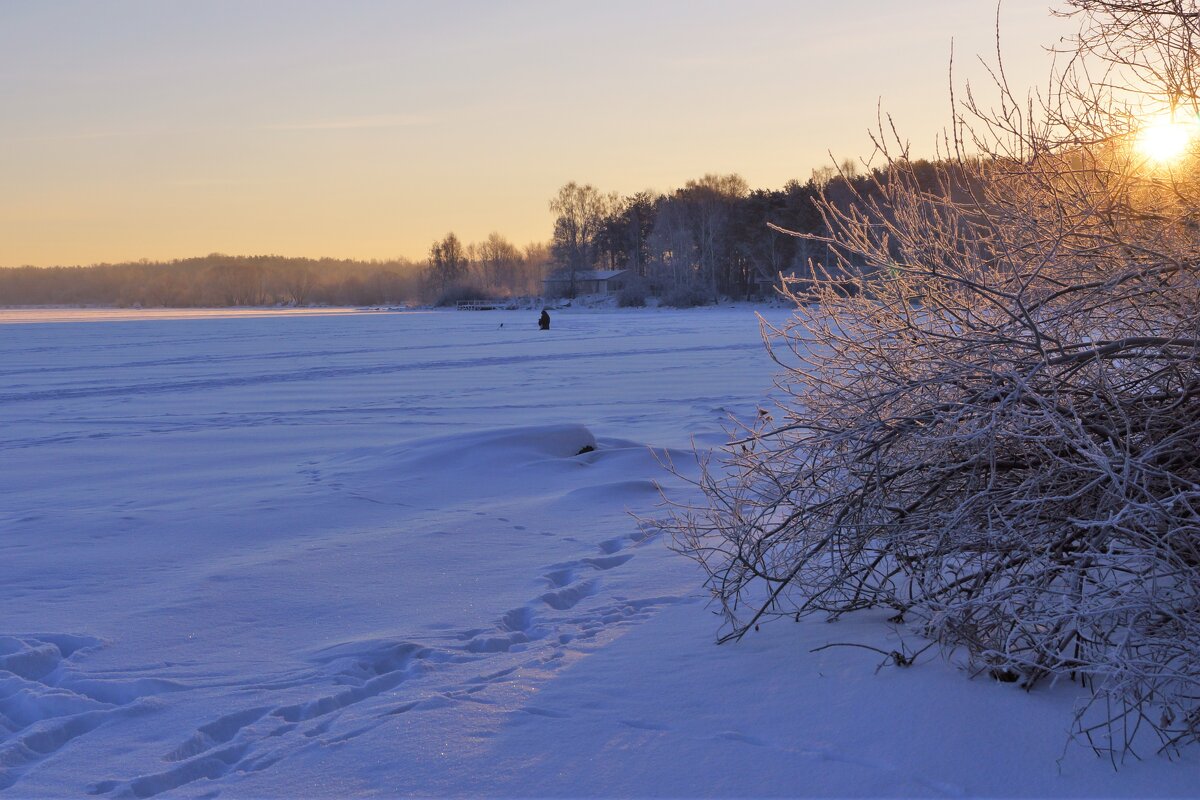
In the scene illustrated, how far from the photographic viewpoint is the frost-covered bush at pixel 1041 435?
3.04 m

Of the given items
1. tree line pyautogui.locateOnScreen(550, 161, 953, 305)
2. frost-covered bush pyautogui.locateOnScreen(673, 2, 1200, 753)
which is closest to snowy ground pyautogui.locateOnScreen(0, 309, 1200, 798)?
frost-covered bush pyautogui.locateOnScreen(673, 2, 1200, 753)

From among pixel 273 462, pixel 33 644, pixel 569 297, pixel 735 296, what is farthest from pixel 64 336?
pixel 569 297

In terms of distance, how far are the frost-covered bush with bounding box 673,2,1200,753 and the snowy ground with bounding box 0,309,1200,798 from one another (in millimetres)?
293

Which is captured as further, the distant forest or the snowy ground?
the distant forest

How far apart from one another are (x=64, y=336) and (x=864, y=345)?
→ 3887 cm

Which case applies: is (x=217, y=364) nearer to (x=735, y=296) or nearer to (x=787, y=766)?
(x=787, y=766)

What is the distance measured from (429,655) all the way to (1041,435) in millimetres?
2598

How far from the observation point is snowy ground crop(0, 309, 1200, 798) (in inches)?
125

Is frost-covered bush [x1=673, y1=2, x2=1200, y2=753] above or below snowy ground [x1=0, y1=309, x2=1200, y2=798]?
above

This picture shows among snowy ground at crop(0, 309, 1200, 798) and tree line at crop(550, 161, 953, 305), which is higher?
tree line at crop(550, 161, 953, 305)

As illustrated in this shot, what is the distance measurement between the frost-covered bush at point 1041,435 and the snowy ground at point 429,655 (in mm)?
293

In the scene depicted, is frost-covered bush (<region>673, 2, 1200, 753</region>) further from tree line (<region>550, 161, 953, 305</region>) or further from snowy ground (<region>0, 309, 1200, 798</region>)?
tree line (<region>550, 161, 953, 305</region>)

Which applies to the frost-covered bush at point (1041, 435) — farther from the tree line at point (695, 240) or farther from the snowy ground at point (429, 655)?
the tree line at point (695, 240)

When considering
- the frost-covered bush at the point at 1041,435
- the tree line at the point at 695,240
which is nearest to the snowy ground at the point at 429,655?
the frost-covered bush at the point at 1041,435
